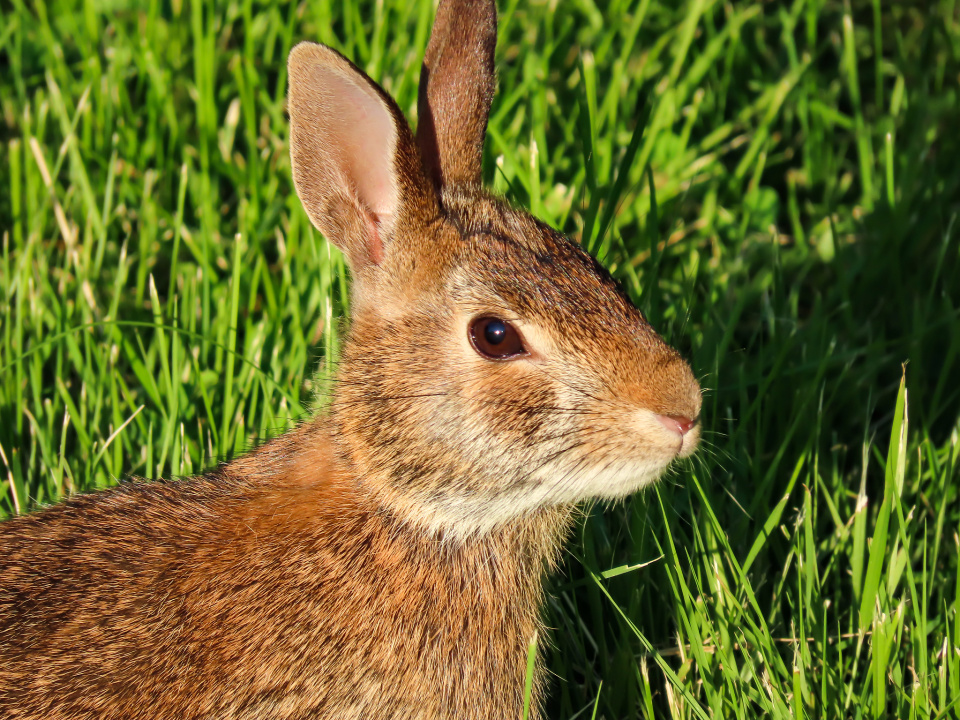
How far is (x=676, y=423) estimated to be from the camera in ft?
9.87

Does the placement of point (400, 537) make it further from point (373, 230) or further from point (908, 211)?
point (908, 211)

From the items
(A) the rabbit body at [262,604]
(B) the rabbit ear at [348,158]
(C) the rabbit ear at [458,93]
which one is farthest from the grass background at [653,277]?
(C) the rabbit ear at [458,93]

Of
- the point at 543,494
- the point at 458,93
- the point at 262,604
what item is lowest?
the point at 262,604

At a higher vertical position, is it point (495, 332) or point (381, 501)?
point (495, 332)

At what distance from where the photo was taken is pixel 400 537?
3.26 meters

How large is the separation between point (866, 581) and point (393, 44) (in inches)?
124

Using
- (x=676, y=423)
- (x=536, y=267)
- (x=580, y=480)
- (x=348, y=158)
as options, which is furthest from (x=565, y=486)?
(x=348, y=158)

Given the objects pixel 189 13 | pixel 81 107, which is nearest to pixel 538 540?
pixel 81 107

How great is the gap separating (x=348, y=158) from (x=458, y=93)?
1.37ft

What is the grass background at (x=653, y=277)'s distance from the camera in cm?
361

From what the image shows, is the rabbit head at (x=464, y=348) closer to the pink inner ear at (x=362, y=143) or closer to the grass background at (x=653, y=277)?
the pink inner ear at (x=362, y=143)

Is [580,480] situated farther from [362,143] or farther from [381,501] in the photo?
[362,143]

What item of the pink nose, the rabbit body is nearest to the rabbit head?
the pink nose

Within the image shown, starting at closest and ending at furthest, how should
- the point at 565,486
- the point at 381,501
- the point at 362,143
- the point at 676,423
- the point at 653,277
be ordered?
the point at 676,423
the point at 565,486
the point at 381,501
the point at 362,143
the point at 653,277
